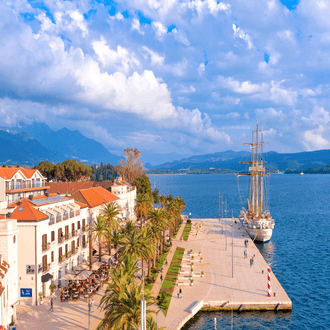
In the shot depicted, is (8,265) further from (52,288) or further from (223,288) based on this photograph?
(223,288)

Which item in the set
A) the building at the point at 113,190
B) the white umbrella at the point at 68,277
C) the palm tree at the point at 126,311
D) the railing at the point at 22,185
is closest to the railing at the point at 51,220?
the white umbrella at the point at 68,277

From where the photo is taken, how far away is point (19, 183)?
191 feet

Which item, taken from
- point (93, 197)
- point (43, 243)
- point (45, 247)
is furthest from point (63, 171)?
point (45, 247)

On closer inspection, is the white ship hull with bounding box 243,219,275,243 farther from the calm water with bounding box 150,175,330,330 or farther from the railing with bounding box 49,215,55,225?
the railing with bounding box 49,215,55,225

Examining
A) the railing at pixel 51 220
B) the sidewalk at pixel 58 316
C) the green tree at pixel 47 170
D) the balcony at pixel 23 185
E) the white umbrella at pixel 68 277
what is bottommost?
the sidewalk at pixel 58 316

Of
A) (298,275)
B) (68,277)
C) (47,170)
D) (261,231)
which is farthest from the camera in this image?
(47,170)

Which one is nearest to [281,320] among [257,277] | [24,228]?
[257,277]

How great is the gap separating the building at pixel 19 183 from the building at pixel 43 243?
12.5 meters

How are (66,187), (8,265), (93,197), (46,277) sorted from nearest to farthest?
(8,265), (46,277), (93,197), (66,187)

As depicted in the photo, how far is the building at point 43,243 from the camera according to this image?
35969 mm

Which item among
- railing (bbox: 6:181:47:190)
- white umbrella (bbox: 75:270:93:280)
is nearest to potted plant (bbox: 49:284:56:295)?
white umbrella (bbox: 75:270:93:280)

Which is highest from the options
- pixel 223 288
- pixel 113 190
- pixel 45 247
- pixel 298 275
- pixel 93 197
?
pixel 93 197

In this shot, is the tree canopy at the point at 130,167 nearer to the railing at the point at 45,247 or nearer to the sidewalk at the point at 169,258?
the sidewalk at the point at 169,258

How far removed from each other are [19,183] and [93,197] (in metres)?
13.7
